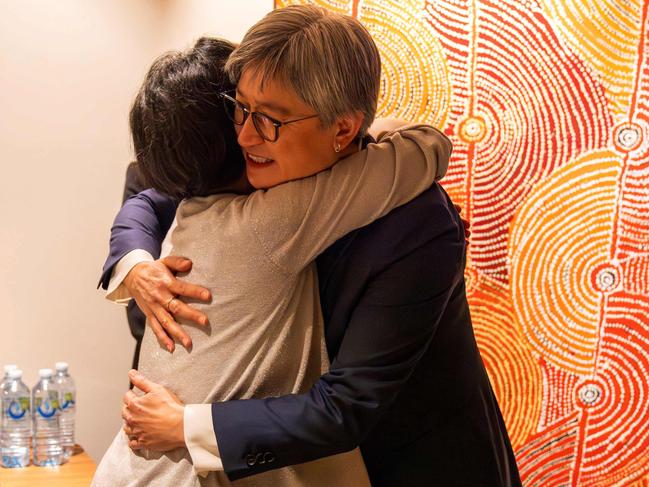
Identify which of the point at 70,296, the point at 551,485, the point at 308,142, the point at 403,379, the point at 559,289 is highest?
the point at 308,142

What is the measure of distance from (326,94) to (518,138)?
109 centimetres

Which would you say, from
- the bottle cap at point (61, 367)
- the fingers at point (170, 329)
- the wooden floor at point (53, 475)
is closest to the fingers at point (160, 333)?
the fingers at point (170, 329)

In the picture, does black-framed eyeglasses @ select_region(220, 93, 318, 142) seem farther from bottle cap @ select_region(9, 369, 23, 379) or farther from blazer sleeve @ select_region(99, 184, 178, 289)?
bottle cap @ select_region(9, 369, 23, 379)

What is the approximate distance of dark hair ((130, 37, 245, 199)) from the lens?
1.37 meters

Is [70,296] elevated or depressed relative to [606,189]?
depressed

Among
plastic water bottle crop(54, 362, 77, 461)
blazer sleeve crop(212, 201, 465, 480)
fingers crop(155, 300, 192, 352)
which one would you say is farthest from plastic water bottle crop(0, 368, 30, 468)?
blazer sleeve crop(212, 201, 465, 480)

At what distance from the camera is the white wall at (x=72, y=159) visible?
8.48 feet

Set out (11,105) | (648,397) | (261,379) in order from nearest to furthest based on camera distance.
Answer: (261,379), (648,397), (11,105)

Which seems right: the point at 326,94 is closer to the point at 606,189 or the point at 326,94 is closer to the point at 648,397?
the point at 606,189

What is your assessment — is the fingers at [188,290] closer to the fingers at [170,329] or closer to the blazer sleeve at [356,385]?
the fingers at [170,329]

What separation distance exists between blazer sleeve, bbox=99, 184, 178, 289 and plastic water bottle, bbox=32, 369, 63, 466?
3.32ft

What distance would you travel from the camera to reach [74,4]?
2602 millimetres

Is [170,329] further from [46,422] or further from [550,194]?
[46,422]

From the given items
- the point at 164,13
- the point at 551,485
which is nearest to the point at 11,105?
the point at 164,13
